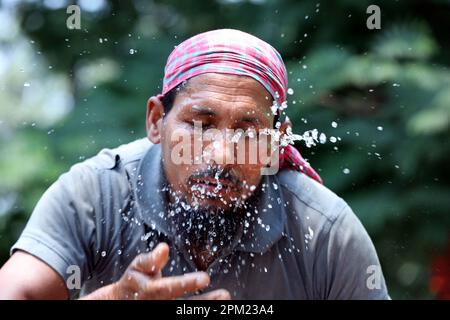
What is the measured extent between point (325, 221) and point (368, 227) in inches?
88.6

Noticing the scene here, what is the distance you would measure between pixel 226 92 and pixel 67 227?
23.1 inches

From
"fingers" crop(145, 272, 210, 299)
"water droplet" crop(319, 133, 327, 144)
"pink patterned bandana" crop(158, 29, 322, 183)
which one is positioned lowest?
"fingers" crop(145, 272, 210, 299)

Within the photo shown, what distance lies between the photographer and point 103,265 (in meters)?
2.44

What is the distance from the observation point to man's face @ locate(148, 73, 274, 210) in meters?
2.35

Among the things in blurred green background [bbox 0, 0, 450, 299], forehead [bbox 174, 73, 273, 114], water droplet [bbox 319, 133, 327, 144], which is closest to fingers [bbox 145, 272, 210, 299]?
forehead [bbox 174, 73, 273, 114]

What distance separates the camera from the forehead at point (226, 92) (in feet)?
7.85

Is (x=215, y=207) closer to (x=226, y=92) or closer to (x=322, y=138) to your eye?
(x=226, y=92)

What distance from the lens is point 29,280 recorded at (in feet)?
7.22

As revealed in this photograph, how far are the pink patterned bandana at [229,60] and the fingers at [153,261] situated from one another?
729 millimetres

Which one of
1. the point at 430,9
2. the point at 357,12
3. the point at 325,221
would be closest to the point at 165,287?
the point at 325,221

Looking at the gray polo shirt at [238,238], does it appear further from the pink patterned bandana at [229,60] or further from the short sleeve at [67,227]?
the pink patterned bandana at [229,60]

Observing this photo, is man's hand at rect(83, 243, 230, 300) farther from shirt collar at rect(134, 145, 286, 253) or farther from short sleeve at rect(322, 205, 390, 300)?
short sleeve at rect(322, 205, 390, 300)
